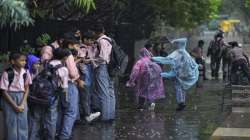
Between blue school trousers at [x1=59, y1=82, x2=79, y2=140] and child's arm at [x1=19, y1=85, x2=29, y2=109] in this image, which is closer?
child's arm at [x1=19, y1=85, x2=29, y2=109]

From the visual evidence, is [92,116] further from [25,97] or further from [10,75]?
[10,75]

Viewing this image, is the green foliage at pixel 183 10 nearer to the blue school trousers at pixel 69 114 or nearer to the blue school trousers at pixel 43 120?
the blue school trousers at pixel 69 114

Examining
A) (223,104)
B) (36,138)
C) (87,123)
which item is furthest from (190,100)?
(36,138)

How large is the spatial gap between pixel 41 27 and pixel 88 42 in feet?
15.3

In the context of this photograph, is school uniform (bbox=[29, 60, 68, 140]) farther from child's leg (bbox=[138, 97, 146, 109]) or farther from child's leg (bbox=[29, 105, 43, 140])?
child's leg (bbox=[138, 97, 146, 109])

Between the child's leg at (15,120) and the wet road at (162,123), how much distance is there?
178cm

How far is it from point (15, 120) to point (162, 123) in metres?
4.24

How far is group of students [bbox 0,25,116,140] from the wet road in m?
0.55

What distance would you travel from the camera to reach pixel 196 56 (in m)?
22.2

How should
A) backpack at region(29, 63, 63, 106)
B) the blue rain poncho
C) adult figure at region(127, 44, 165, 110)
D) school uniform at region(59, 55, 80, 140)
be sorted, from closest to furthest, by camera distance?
1. backpack at region(29, 63, 63, 106)
2. school uniform at region(59, 55, 80, 140)
3. the blue rain poncho
4. adult figure at region(127, 44, 165, 110)

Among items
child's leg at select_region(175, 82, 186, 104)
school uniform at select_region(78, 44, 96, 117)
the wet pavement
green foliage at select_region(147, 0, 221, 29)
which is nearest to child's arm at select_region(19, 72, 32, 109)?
the wet pavement

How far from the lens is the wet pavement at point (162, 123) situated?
460 inches

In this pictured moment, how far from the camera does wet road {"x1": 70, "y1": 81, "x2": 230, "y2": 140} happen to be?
460 inches

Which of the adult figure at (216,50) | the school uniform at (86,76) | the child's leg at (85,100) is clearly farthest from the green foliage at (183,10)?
the child's leg at (85,100)
